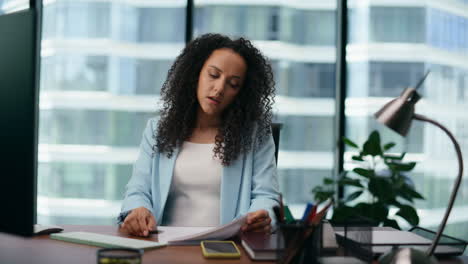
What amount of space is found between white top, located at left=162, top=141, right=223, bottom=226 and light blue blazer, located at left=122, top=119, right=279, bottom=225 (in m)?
0.03

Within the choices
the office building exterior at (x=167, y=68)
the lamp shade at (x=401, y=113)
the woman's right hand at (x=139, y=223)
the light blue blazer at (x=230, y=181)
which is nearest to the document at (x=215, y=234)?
the woman's right hand at (x=139, y=223)

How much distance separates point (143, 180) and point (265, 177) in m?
0.45

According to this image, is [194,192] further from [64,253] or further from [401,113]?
[401,113]

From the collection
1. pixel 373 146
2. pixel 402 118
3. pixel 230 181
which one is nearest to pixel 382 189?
pixel 402 118

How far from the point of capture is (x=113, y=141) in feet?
A: 11.8

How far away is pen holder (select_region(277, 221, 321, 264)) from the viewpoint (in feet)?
2.94

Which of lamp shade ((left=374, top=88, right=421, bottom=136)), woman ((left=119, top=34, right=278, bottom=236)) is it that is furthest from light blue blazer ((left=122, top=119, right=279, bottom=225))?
lamp shade ((left=374, top=88, right=421, bottom=136))

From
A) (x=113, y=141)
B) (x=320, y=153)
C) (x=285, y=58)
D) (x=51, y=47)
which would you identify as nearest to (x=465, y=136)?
(x=320, y=153)

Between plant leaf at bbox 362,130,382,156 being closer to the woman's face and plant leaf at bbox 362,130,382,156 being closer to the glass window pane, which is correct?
the woman's face

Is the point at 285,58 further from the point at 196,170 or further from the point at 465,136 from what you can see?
the point at 196,170

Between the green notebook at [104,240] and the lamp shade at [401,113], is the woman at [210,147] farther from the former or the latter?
the lamp shade at [401,113]

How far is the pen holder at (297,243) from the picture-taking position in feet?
2.94

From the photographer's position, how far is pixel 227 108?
188 centimetres

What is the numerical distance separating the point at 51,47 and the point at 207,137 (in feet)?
7.12
